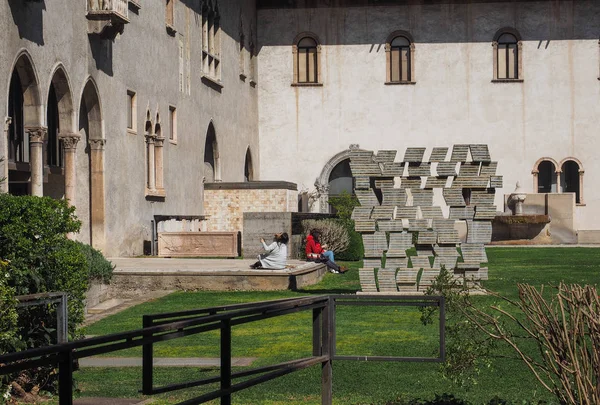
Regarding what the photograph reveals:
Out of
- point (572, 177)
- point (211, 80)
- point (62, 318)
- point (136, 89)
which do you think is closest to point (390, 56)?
point (572, 177)

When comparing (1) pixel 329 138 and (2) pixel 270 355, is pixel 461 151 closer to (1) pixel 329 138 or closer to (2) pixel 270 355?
(2) pixel 270 355

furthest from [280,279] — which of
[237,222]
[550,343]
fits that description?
[237,222]

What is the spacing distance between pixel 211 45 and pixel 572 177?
17.1 meters

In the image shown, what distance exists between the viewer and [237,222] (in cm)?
3706

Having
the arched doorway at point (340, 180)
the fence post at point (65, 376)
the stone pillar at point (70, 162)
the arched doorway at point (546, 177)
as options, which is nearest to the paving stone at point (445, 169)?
the stone pillar at point (70, 162)

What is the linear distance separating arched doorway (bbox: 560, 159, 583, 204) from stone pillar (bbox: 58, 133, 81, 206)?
2630 centimetres

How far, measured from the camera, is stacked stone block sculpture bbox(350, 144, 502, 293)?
19.0 m

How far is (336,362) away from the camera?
12.3 metres

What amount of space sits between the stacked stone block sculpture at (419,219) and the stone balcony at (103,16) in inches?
346

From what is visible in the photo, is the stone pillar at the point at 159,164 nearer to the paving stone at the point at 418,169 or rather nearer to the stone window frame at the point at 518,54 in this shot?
the paving stone at the point at 418,169

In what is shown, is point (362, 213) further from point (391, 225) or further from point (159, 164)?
point (159, 164)

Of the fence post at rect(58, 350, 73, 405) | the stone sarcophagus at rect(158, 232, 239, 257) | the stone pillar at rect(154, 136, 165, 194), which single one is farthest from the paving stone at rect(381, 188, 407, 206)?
the fence post at rect(58, 350, 73, 405)

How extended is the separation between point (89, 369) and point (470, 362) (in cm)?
497

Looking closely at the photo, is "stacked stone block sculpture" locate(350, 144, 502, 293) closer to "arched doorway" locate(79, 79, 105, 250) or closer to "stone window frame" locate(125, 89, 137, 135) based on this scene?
"arched doorway" locate(79, 79, 105, 250)
